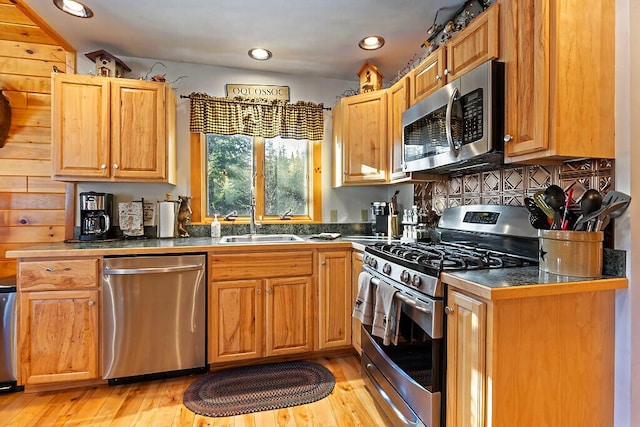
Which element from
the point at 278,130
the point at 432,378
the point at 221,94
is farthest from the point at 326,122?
the point at 432,378

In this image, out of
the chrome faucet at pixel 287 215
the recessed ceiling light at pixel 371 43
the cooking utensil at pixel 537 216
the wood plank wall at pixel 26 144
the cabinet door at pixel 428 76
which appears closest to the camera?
the cooking utensil at pixel 537 216

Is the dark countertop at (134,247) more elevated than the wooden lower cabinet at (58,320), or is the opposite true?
the dark countertop at (134,247)

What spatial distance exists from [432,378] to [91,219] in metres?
2.49

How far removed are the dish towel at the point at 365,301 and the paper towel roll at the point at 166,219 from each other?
1.60 metres

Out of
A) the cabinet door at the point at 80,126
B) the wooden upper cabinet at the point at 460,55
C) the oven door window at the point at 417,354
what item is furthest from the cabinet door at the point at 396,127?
the cabinet door at the point at 80,126

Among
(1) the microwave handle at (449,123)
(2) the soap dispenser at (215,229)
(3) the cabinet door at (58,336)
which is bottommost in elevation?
(3) the cabinet door at (58,336)

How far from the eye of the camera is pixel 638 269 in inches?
48.6

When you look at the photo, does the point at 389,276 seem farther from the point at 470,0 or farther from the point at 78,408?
the point at 78,408

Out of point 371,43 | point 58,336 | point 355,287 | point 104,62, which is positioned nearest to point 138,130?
point 104,62

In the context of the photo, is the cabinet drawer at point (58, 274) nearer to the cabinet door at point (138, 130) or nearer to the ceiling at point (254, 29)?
the cabinet door at point (138, 130)

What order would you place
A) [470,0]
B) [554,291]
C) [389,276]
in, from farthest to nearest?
[470,0] < [389,276] < [554,291]

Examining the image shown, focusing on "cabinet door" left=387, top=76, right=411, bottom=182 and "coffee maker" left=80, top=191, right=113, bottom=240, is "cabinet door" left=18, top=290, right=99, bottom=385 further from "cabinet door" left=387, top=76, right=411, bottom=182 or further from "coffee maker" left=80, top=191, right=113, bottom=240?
"cabinet door" left=387, top=76, right=411, bottom=182

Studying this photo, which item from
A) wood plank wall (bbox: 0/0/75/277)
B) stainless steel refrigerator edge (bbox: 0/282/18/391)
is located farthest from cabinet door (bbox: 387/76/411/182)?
stainless steel refrigerator edge (bbox: 0/282/18/391)

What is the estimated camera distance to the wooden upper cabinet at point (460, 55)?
1524mm
